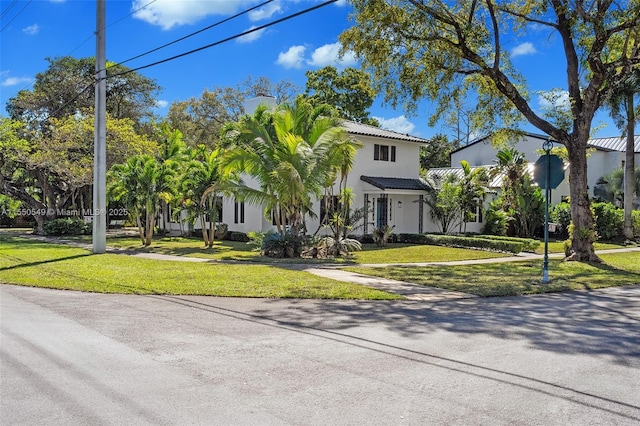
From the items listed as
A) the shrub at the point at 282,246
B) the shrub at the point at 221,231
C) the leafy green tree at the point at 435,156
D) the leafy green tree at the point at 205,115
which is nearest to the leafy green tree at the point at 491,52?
the shrub at the point at 282,246

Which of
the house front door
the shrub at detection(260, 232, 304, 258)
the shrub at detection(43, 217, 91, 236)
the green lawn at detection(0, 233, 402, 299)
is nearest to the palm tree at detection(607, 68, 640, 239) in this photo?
the house front door

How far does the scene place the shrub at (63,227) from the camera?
1147 inches

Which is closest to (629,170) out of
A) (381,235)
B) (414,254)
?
(381,235)

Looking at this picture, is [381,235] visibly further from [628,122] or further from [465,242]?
[628,122]

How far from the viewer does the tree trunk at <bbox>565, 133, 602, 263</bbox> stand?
16812 mm

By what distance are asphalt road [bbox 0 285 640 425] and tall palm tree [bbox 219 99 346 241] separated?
320 inches

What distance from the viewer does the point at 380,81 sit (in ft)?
58.1

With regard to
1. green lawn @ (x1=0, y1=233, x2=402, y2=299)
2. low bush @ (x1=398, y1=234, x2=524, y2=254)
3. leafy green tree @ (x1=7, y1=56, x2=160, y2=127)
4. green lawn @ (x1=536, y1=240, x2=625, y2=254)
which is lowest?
green lawn @ (x1=0, y1=233, x2=402, y2=299)

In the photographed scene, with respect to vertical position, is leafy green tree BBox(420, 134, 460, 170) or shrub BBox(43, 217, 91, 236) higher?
leafy green tree BBox(420, 134, 460, 170)

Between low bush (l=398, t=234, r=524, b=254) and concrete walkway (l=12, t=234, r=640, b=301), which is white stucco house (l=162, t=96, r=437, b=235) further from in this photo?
concrete walkway (l=12, t=234, r=640, b=301)

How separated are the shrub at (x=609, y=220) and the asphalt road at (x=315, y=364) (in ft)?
61.2

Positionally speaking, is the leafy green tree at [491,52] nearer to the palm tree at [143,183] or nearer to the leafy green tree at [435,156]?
the palm tree at [143,183]

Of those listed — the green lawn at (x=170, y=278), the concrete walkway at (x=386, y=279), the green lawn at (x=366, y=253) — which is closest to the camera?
the green lawn at (x=170, y=278)

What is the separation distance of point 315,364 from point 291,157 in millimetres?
11822
